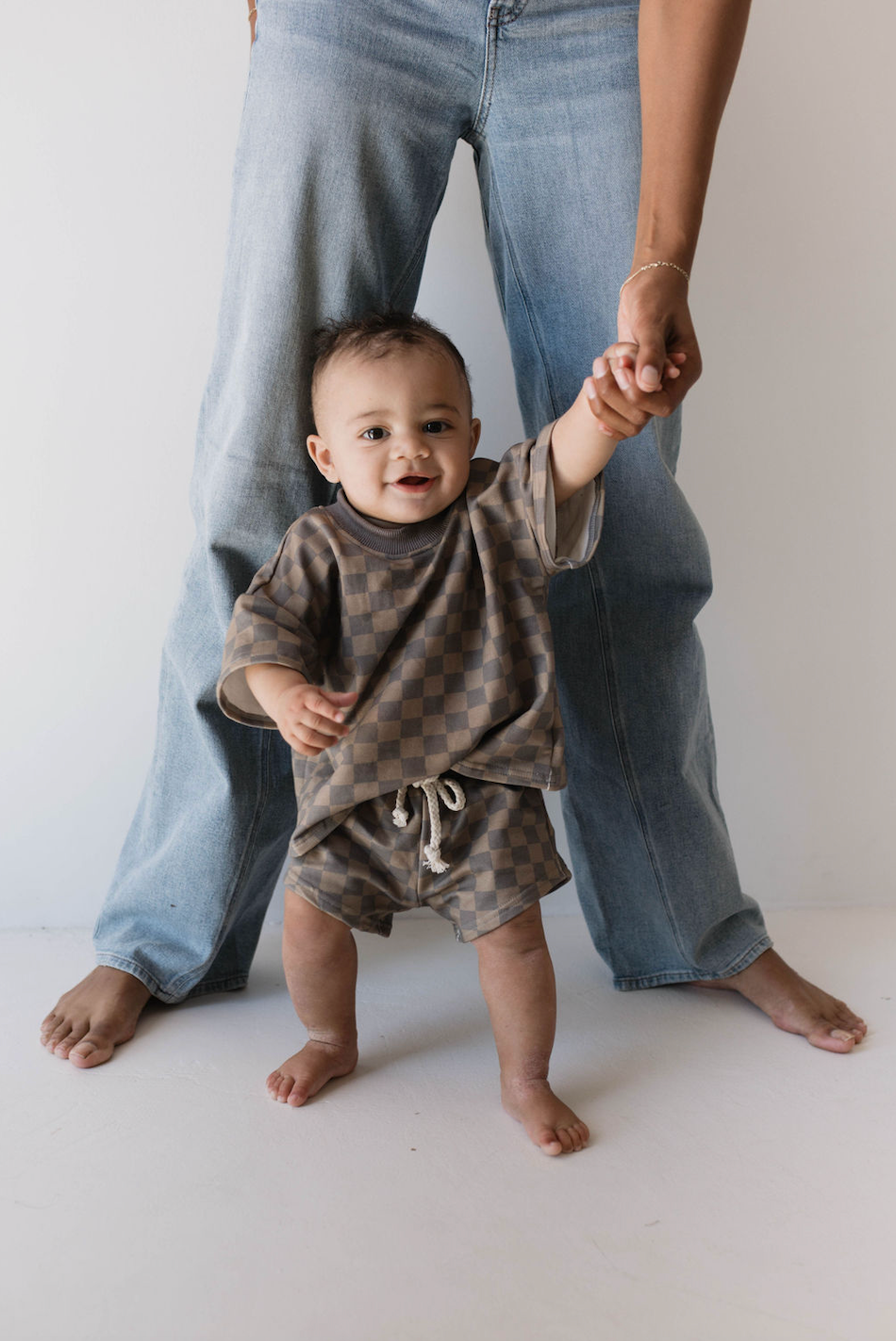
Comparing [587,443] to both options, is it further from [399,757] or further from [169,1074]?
[169,1074]

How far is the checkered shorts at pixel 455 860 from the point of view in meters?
1.13

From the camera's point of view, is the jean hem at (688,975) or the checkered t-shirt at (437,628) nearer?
the checkered t-shirt at (437,628)

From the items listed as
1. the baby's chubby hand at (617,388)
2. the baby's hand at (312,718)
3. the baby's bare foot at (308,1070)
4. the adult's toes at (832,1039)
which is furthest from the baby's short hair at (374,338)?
the adult's toes at (832,1039)

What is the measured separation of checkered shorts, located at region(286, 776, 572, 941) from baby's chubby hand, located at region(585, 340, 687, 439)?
1.30ft

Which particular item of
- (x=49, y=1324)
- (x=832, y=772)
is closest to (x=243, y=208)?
(x=49, y=1324)

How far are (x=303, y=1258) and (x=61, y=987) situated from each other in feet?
2.15

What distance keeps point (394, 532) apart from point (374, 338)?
0.65 feet

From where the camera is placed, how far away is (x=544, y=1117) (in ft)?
3.56

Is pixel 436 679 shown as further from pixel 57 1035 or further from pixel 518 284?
pixel 57 1035

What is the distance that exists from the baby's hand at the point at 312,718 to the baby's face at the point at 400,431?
0.23 metres

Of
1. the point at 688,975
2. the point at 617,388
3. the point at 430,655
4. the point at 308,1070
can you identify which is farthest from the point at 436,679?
the point at 688,975

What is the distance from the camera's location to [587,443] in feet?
3.38

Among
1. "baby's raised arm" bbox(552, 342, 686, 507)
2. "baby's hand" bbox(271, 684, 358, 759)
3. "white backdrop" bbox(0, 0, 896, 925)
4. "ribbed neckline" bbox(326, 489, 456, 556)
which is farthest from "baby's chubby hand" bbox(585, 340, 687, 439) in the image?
"white backdrop" bbox(0, 0, 896, 925)

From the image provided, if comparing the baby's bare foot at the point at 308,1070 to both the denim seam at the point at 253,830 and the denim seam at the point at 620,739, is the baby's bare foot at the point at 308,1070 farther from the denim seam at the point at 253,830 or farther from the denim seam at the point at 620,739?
the denim seam at the point at 620,739
